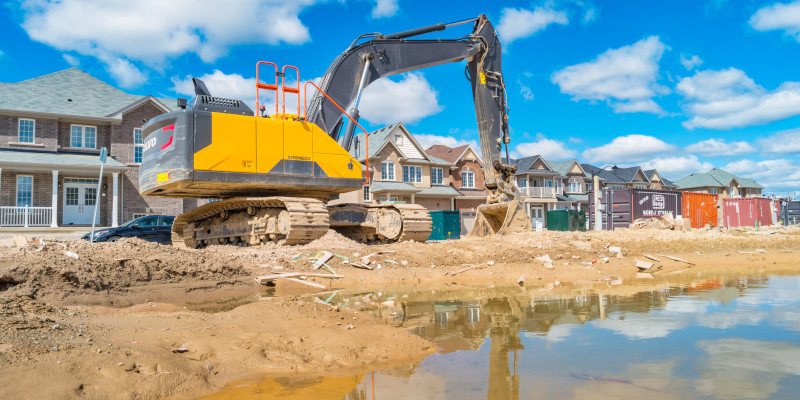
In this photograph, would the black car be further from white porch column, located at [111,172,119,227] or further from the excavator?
white porch column, located at [111,172,119,227]

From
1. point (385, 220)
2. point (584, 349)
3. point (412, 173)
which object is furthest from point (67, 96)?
point (584, 349)

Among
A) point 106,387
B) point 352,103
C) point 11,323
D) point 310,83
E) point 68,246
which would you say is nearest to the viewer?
point 106,387

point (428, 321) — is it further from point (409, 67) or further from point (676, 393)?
point (409, 67)

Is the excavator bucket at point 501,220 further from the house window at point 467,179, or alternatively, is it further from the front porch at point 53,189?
the house window at point 467,179

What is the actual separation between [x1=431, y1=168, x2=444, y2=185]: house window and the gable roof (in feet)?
70.0

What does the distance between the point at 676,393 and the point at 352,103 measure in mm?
10289

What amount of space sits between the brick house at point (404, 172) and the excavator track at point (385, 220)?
2288 cm

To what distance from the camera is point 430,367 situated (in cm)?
389

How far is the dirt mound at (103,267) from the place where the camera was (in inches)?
265

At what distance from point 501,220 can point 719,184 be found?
6901cm

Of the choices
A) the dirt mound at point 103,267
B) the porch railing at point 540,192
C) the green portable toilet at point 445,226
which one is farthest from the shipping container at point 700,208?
the dirt mound at point 103,267

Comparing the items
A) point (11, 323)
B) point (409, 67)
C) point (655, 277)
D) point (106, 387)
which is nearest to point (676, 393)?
point (106, 387)

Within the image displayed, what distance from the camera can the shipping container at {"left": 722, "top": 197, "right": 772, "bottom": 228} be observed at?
33.1 meters

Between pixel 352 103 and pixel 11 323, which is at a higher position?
pixel 352 103
